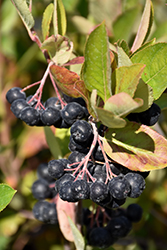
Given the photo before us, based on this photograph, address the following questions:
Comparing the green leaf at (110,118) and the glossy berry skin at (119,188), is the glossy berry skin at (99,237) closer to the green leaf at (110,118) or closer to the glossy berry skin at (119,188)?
the glossy berry skin at (119,188)

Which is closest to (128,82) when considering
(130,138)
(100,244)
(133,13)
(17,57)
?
(130,138)

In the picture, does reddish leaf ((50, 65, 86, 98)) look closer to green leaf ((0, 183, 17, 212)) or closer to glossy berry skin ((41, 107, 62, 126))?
glossy berry skin ((41, 107, 62, 126))

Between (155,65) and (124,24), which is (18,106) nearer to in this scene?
(155,65)

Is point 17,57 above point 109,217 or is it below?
above

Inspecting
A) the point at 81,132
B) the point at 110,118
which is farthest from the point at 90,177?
the point at 110,118

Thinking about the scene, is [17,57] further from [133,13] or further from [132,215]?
[132,215]
